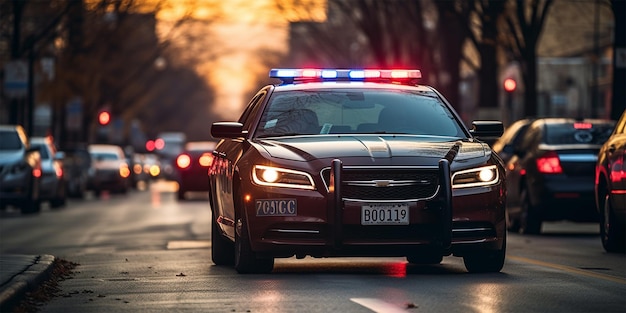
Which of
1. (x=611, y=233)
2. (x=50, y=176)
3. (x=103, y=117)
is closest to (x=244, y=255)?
(x=611, y=233)

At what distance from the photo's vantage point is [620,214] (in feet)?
53.0

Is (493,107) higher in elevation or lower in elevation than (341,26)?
lower

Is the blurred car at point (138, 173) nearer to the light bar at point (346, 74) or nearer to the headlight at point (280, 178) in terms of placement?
the light bar at point (346, 74)

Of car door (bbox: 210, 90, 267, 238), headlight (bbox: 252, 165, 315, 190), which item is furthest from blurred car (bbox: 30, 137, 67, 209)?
headlight (bbox: 252, 165, 315, 190)

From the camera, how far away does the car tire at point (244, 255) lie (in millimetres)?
12117

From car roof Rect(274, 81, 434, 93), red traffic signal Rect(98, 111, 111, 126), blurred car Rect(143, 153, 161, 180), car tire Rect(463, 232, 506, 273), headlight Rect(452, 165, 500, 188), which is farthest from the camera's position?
blurred car Rect(143, 153, 161, 180)

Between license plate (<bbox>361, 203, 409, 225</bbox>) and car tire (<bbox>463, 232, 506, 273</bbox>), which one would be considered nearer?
license plate (<bbox>361, 203, 409, 225</bbox>)

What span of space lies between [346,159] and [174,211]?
20.8 m

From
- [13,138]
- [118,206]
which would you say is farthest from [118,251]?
[118,206]

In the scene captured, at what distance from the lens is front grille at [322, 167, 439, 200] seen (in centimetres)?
1155

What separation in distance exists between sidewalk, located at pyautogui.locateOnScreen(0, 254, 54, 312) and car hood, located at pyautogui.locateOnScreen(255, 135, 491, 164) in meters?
2.00

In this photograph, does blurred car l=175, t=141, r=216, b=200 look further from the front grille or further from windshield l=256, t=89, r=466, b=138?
the front grille

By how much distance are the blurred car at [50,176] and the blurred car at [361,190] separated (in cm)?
2079

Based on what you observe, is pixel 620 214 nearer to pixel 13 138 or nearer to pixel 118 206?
pixel 13 138
